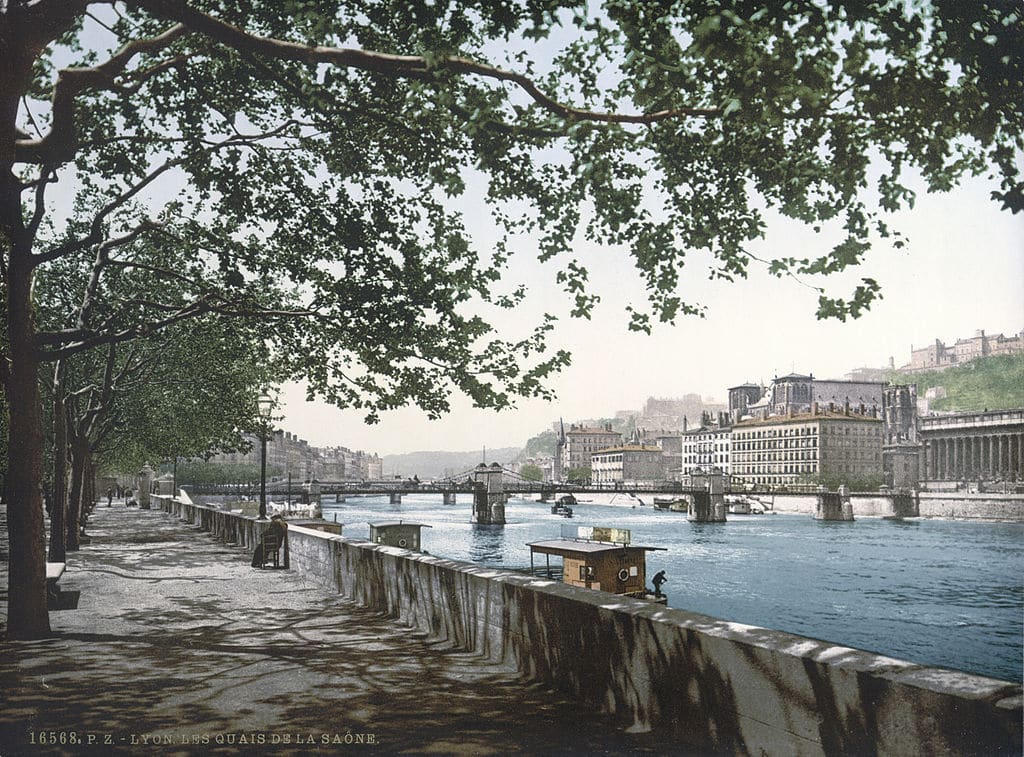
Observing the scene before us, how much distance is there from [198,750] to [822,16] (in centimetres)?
800

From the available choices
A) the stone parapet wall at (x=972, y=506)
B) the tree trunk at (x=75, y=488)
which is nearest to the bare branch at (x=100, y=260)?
the tree trunk at (x=75, y=488)

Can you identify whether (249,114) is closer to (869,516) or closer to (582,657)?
(582,657)

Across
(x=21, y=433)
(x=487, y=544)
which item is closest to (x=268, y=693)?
(x=21, y=433)

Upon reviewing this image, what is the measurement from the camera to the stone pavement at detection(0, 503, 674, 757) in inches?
228

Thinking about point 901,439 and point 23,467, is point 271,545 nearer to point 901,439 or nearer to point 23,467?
point 23,467

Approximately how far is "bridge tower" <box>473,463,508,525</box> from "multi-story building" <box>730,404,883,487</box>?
188ft

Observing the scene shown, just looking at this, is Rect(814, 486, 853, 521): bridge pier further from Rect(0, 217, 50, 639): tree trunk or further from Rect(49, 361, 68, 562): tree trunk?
Rect(0, 217, 50, 639): tree trunk

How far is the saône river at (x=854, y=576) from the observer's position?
38.0 metres

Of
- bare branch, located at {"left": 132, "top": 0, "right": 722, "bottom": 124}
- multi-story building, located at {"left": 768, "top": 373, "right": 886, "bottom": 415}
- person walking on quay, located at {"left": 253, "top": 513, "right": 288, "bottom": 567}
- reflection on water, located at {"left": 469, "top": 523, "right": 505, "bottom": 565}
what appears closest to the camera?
bare branch, located at {"left": 132, "top": 0, "right": 722, "bottom": 124}

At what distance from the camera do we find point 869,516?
367 ft

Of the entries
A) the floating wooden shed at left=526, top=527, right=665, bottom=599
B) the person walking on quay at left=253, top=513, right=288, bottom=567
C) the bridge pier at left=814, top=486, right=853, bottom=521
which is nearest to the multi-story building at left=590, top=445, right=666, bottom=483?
the bridge pier at left=814, top=486, right=853, bottom=521

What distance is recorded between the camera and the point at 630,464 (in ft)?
608

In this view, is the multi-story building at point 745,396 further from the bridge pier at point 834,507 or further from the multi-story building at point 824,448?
the bridge pier at point 834,507

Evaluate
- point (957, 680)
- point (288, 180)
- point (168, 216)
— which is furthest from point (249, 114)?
point (957, 680)
